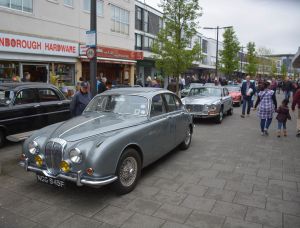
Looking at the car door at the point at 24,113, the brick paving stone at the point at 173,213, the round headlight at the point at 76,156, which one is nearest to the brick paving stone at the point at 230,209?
the brick paving stone at the point at 173,213

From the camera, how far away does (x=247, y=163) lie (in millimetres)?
6402

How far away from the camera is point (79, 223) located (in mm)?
3709

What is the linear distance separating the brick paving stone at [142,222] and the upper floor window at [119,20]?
20.0 m

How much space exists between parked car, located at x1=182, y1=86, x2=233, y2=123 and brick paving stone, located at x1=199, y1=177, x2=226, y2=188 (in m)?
5.98

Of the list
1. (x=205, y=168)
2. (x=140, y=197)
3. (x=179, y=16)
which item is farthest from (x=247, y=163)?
(x=179, y=16)

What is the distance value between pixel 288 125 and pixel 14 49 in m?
13.2

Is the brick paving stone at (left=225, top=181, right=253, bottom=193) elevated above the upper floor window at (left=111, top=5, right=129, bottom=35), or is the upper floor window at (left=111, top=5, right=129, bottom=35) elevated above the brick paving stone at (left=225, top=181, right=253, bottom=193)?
the upper floor window at (left=111, top=5, right=129, bottom=35)

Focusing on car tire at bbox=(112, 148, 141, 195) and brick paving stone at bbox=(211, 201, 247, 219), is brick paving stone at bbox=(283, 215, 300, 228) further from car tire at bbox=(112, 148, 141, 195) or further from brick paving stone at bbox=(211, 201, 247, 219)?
car tire at bbox=(112, 148, 141, 195)

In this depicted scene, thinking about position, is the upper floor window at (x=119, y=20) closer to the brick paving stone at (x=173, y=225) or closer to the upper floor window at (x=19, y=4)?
the upper floor window at (x=19, y=4)

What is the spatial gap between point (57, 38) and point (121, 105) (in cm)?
Answer: 1292

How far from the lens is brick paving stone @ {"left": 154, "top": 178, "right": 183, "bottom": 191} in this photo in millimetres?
4932

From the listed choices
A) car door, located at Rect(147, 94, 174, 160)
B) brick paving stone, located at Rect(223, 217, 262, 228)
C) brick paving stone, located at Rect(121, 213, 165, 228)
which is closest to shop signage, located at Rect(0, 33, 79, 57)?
car door, located at Rect(147, 94, 174, 160)

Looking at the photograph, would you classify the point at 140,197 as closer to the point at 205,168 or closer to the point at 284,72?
the point at 205,168

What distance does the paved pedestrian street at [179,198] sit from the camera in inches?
150
